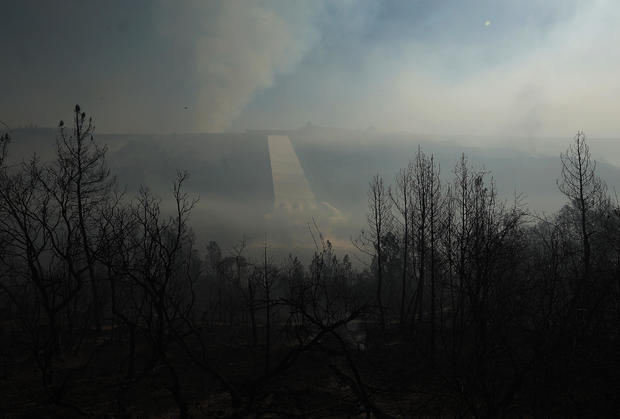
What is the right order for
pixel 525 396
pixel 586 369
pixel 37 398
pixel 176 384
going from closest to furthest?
pixel 176 384
pixel 586 369
pixel 37 398
pixel 525 396

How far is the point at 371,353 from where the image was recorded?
18.3 meters

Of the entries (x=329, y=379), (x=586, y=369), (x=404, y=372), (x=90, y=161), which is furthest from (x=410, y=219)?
(x=90, y=161)

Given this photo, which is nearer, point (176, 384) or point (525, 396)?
point (176, 384)

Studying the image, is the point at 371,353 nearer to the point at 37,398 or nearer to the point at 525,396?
the point at 525,396

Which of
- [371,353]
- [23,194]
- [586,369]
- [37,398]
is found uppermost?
[23,194]

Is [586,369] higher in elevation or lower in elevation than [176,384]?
lower

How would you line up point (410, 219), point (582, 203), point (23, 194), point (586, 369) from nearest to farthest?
1. point (586, 369)
2. point (23, 194)
3. point (582, 203)
4. point (410, 219)

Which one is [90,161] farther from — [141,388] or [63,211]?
[141,388]

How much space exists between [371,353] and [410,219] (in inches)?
332

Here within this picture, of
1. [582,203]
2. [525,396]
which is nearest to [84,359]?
[525,396]

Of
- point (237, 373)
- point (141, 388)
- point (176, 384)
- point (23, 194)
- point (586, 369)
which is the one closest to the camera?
point (176, 384)

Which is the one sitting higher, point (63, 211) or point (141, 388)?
point (63, 211)

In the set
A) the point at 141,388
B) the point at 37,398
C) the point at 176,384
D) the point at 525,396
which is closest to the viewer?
the point at 176,384

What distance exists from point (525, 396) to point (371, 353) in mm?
8400
